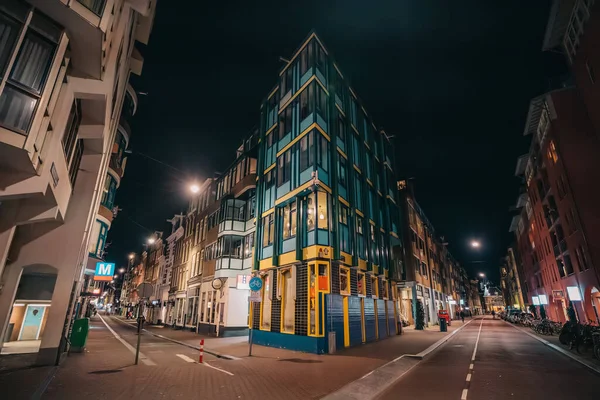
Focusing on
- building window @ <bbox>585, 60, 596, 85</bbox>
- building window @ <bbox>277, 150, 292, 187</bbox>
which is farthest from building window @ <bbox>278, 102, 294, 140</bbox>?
building window @ <bbox>585, 60, 596, 85</bbox>

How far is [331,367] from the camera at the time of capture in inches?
451

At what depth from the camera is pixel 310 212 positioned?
1770 centimetres

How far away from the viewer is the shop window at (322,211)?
17462mm

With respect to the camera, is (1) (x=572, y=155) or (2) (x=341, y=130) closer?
(2) (x=341, y=130)

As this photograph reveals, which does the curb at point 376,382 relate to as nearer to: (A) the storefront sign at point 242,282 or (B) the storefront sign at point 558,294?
(A) the storefront sign at point 242,282

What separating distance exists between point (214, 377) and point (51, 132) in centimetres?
865

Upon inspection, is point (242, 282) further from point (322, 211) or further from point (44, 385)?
point (44, 385)

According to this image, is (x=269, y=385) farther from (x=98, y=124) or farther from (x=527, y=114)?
(x=527, y=114)

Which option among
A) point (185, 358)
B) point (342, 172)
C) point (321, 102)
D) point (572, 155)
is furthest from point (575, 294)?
point (185, 358)

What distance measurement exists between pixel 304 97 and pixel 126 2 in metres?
12.2

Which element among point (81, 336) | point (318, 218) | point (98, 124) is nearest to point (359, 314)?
point (318, 218)

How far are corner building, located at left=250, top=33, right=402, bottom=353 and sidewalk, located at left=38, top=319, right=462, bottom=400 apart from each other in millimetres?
3284

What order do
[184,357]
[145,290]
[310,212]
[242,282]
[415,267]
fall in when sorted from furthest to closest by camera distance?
[415,267] < [242,282] < [310,212] < [184,357] < [145,290]

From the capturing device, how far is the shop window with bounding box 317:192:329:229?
57.3 ft
